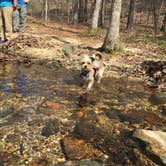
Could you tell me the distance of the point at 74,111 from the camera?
25.4 ft

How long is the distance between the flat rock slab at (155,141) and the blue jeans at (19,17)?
10357 millimetres

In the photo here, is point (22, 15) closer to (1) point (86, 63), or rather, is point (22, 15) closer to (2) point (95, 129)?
(1) point (86, 63)

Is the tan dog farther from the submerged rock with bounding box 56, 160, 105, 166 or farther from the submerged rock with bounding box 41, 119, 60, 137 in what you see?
the submerged rock with bounding box 56, 160, 105, 166

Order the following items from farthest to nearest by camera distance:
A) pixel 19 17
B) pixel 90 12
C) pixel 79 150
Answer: pixel 90 12 → pixel 19 17 → pixel 79 150

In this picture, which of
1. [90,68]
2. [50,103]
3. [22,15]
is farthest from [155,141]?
[22,15]

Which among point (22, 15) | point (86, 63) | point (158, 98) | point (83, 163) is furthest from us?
point (22, 15)

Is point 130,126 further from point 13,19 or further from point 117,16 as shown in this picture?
point 13,19

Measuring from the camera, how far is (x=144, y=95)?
31.2 ft

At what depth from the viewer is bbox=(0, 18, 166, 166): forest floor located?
5679 millimetres

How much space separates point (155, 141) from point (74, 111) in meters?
2.56

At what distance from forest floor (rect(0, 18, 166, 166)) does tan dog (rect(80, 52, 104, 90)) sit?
13.4 inches

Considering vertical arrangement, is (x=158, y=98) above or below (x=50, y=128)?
below

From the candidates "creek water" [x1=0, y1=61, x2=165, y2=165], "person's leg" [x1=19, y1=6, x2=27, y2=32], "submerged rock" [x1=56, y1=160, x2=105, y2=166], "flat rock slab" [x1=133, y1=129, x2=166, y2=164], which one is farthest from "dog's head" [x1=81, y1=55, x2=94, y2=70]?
"person's leg" [x1=19, y1=6, x2=27, y2=32]

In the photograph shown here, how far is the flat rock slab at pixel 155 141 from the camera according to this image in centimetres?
553
